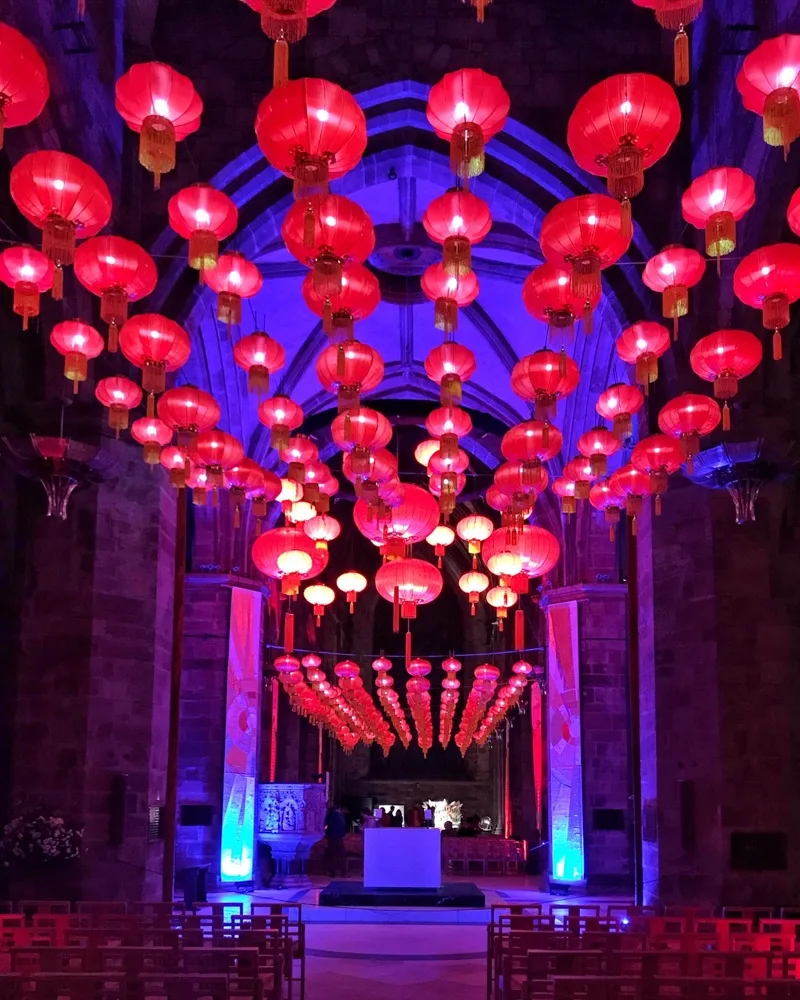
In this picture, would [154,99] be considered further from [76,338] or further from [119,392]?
[119,392]

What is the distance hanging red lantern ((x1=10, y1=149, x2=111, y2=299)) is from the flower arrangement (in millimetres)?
5878

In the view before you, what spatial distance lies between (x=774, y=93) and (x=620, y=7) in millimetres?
7575

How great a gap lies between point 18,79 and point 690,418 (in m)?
5.83

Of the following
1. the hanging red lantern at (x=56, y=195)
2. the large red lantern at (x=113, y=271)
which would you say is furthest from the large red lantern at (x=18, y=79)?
the large red lantern at (x=113, y=271)

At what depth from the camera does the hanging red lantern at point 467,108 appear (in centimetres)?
661

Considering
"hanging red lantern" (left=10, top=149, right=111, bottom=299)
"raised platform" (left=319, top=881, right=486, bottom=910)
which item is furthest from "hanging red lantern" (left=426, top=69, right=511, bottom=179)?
"raised platform" (left=319, top=881, right=486, bottom=910)

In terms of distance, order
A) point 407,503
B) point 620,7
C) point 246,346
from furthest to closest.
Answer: point 620,7 → point 407,503 → point 246,346

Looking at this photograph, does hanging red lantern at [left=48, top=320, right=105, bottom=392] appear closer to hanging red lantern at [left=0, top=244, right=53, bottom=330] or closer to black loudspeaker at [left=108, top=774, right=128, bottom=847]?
hanging red lantern at [left=0, top=244, right=53, bottom=330]

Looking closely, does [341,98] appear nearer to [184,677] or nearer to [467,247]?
[467,247]

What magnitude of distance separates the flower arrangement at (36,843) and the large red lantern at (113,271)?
525 centimetres

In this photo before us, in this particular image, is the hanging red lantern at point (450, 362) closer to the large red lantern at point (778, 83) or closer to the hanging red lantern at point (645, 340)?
the hanging red lantern at point (645, 340)

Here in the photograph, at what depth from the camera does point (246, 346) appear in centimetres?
959

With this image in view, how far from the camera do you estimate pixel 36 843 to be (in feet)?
33.7

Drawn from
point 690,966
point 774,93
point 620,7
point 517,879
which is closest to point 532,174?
point 620,7
